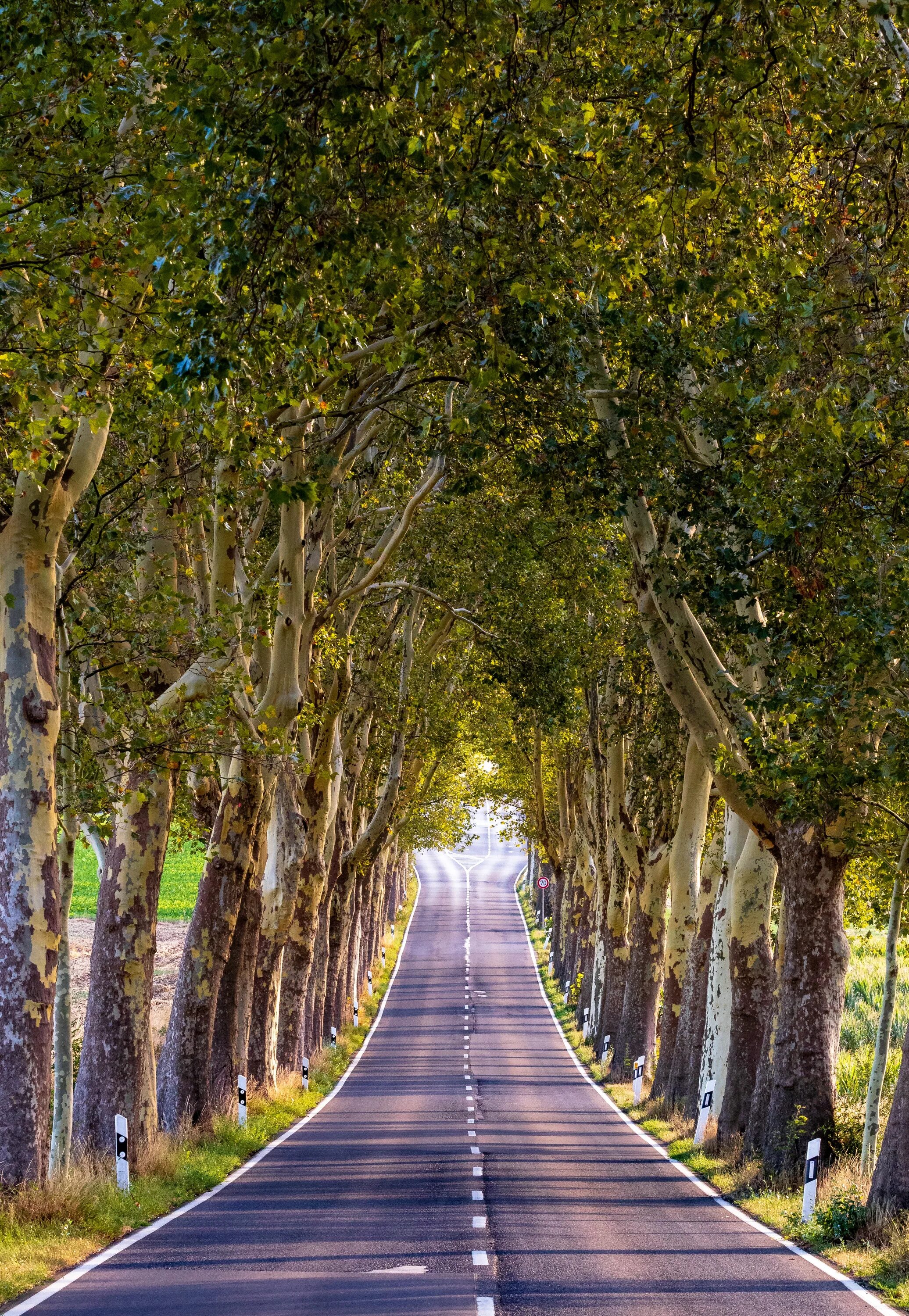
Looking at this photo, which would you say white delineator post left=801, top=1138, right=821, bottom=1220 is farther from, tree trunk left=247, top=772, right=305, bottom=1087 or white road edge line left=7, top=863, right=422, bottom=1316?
tree trunk left=247, top=772, right=305, bottom=1087

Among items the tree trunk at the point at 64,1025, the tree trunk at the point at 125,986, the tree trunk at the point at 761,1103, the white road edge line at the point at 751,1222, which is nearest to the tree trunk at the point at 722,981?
the white road edge line at the point at 751,1222

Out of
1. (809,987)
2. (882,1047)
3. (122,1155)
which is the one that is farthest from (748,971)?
(122,1155)

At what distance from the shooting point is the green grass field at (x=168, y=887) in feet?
232

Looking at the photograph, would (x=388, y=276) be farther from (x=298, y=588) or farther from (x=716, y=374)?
(x=298, y=588)

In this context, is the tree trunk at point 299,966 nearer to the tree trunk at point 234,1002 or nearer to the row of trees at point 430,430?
the row of trees at point 430,430

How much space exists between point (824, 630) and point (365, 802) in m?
26.3

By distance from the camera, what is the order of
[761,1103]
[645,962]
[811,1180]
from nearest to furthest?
[811,1180] → [761,1103] → [645,962]

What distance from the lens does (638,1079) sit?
26312 mm

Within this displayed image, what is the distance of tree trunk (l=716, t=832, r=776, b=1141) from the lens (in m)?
17.5

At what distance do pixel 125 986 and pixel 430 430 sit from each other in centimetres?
691

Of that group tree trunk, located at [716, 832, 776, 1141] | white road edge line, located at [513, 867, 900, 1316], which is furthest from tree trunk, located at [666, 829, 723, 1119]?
tree trunk, located at [716, 832, 776, 1141]

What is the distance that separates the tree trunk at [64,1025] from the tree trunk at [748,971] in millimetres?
8111

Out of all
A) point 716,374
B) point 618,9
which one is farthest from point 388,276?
point 716,374

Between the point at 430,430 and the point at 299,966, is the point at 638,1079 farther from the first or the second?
the point at 430,430
